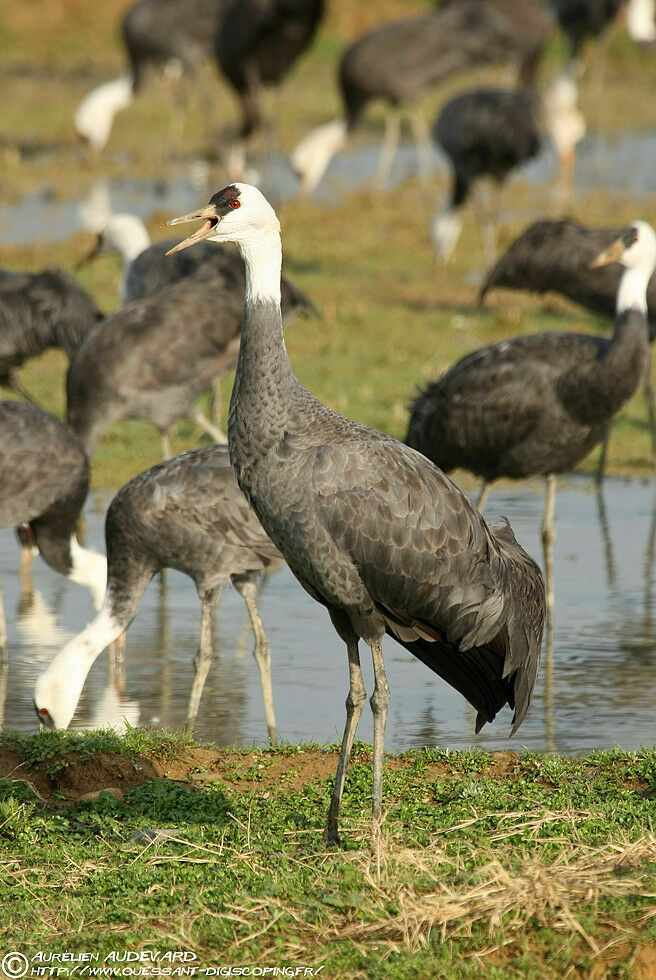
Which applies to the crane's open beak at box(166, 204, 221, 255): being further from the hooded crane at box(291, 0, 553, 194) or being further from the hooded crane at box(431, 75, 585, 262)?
the hooded crane at box(291, 0, 553, 194)

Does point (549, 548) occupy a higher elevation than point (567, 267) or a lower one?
lower

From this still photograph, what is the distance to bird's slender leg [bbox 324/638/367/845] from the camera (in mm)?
4660

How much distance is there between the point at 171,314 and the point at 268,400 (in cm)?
429

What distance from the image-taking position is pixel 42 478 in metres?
7.25

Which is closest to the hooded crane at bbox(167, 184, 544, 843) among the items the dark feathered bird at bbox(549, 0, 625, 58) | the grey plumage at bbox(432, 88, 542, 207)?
the grey plumage at bbox(432, 88, 542, 207)

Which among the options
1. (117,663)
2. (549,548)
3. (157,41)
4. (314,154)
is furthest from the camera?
(157,41)

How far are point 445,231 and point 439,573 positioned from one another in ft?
34.6

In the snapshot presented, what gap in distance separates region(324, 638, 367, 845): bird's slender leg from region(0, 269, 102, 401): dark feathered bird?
16.2 feet

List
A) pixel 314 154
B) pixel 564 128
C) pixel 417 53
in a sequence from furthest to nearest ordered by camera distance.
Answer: pixel 564 128 < pixel 314 154 < pixel 417 53

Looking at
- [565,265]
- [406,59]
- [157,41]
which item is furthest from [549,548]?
[157,41]

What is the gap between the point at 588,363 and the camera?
7406mm

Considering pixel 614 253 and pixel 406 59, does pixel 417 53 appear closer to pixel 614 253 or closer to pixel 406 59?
pixel 406 59

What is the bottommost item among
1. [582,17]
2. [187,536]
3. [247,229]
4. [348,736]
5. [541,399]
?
[348,736]

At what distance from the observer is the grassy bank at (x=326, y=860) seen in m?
3.84
